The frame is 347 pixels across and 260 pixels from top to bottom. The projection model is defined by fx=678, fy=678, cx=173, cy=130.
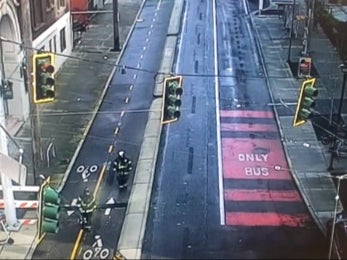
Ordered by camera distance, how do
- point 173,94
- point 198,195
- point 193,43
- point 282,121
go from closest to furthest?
point 173,94 < point 198,195 < point 282,121 < point 193,43

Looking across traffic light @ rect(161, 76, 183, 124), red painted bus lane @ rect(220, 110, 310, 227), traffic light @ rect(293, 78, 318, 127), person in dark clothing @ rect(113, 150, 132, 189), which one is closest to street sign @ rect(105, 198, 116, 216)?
person in dark clothing @ rect(113, 150, 132, 189)

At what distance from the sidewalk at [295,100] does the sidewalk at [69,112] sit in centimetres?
1012

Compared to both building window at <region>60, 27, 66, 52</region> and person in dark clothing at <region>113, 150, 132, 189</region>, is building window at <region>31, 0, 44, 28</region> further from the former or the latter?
person in dark clothing at <region>113, 150, 132, 189</region>

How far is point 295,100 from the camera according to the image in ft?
127

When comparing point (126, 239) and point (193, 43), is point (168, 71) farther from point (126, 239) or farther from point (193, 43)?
point (126, 239)

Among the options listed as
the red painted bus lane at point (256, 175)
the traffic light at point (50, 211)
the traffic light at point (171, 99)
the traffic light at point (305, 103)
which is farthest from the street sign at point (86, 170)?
the traffic light at point (50, 211)

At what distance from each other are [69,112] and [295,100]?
41.9 ft

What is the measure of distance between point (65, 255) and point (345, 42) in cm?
2838

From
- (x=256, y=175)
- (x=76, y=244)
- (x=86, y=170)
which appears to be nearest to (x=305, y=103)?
(x=256, y=175)

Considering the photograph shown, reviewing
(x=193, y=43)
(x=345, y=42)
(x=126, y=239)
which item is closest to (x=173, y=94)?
(x=126, y=239)

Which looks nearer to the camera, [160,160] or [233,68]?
[160,160]

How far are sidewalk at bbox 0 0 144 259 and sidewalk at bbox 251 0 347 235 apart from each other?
1012cm

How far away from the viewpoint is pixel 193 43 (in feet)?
172

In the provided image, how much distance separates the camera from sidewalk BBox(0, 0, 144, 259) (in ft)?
82.4
